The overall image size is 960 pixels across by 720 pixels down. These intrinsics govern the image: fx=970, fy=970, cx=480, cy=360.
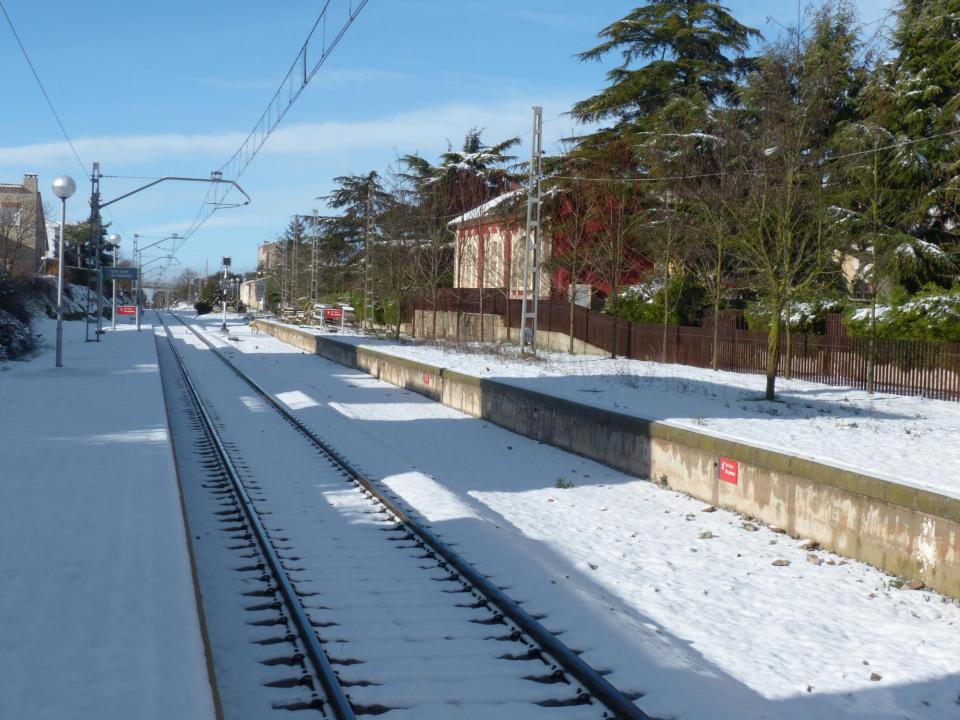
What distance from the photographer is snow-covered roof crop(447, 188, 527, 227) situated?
46.8 metres

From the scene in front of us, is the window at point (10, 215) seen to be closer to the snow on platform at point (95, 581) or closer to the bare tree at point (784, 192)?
the bare tree at point (784, 192)

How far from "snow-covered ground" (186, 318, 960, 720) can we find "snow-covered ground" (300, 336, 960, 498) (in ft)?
3.98

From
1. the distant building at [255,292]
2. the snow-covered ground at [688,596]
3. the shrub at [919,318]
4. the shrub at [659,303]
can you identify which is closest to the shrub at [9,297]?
the snow-covered ground at [688,596]

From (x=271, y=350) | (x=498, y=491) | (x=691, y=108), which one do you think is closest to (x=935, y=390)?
(x=498, y=491)

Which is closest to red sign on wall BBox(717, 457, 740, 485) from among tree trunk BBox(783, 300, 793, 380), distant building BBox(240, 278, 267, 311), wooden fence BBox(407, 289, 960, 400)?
wooden fence BBox(407, 289, 960, 400)

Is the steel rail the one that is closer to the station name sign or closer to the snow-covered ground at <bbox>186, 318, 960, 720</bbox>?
the snow-covered ground at <bbox>186, 318, 960, 720</bbox>

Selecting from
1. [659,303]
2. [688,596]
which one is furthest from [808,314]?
[688,596]

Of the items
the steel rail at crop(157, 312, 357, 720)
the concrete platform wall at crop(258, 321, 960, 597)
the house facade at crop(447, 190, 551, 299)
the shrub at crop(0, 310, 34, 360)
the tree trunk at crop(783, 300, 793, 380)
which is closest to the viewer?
the steel rail at crop(157, 312, 357, 720)

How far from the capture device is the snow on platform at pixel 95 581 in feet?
16.8

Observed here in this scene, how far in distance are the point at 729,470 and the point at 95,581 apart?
783 centimetres

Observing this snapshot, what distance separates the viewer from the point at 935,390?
69.8ft

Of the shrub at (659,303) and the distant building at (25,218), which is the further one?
the distant building at (25,218)

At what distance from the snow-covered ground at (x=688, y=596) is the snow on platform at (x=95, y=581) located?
2.77 metres

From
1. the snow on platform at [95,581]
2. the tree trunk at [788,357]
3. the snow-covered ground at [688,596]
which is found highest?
the tree trunk at [788,357]
